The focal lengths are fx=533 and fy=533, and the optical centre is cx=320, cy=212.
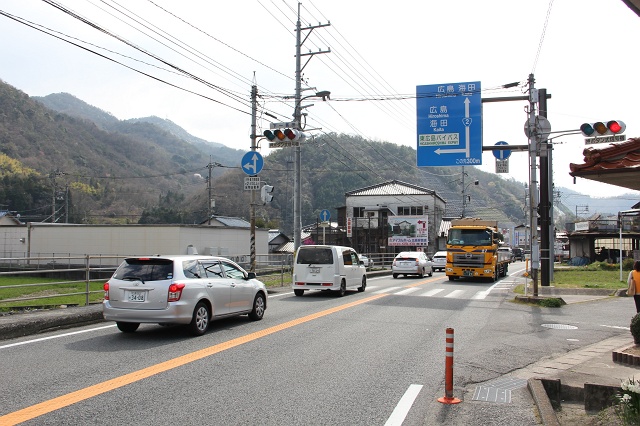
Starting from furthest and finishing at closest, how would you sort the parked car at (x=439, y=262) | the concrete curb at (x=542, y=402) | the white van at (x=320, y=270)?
the parked car at (x=439, y=262) → the white van at (x=320, y=270) → the concrete curb at (x=542, y=402)

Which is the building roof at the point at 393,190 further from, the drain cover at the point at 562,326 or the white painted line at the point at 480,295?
the drain cover at the point at 562,326

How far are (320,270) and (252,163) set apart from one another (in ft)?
14.5

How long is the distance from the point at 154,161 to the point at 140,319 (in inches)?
5241

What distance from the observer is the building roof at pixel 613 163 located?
6656 mm

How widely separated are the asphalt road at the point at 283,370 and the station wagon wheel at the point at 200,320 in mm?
204

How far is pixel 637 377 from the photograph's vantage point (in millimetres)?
6887

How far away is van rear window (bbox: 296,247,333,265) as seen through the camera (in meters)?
18.6

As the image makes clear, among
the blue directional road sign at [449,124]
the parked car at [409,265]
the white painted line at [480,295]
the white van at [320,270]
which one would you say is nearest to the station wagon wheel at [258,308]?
the white van at [320,270]

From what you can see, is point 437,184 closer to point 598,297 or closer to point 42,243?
point 42,243

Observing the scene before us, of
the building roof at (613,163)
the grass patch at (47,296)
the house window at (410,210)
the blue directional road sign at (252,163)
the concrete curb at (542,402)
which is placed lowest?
the grass patch at (47,296)

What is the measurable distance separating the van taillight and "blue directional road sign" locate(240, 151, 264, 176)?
30.0 feet

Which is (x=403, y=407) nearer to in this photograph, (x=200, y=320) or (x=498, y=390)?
(x=498, y=390)

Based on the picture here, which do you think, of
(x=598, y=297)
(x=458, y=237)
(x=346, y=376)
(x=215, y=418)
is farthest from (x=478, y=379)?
(x=458, y=237)

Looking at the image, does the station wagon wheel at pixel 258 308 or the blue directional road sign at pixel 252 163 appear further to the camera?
the blue directional road sign at pixel 252 163
